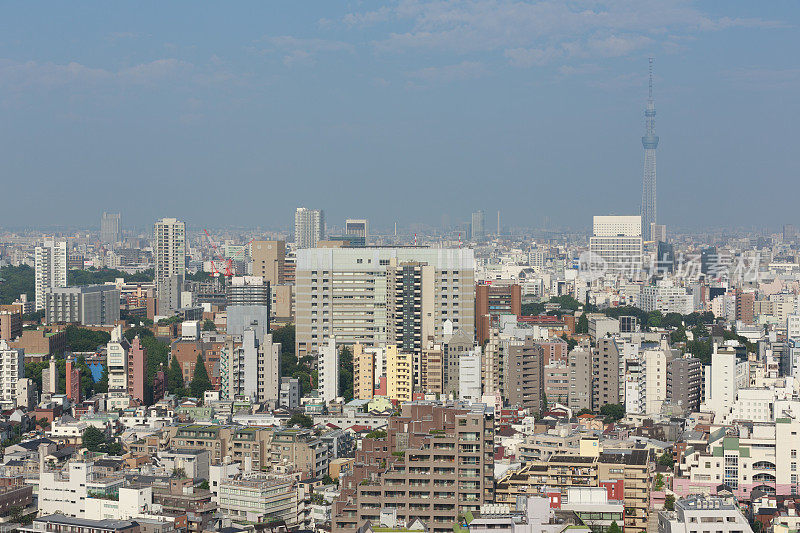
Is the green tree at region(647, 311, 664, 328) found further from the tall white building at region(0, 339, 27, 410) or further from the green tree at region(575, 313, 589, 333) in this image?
the tall white building at region(0, 339, 27, 410)

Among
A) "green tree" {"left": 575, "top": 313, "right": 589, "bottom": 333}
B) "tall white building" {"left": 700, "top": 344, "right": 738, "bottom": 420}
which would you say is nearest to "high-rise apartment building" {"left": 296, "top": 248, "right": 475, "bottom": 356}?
"green tree" {"left": 575, "top": 313, "right": 589, "bottom": 333}

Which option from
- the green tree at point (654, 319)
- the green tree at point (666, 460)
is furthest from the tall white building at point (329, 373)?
the green tree at point (654, 319)

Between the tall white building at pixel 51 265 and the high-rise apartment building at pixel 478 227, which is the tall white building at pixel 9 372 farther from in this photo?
the high-rise apartment building at pixel 478 227

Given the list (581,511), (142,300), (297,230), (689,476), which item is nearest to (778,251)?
(297,230)

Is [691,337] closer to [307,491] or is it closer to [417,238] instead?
[307,491]

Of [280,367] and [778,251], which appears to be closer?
[280,367]

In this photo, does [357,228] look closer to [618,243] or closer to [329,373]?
[618,243]
